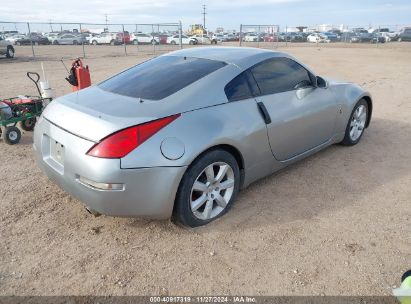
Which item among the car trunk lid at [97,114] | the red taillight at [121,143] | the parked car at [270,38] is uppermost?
the car trunk lid at [97,114]

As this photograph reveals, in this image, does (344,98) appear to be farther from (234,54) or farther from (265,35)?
(265,35)

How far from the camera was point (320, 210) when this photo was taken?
355cm

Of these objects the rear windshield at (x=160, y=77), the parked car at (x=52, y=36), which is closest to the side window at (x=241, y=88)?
the rear windshield at (x=160, y=77)

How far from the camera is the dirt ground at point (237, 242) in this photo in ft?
8.50

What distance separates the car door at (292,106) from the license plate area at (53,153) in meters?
1.87

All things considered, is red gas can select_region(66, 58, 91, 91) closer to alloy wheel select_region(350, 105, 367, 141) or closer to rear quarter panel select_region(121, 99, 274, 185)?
rear quarter panel select_region(121, 99, 274, 185)

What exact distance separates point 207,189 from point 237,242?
0.52 m

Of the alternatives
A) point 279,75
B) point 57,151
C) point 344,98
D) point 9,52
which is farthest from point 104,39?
point 57,151

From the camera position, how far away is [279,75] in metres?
3.89

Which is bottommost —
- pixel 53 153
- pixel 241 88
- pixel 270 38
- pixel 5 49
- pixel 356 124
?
pixel 5 49

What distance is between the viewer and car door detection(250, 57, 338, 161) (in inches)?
144

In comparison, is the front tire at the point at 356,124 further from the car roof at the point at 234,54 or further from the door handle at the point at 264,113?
the door handle at the point at 264,113

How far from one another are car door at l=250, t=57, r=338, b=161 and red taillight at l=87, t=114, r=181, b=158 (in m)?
1.34

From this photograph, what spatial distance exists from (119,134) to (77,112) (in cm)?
56
